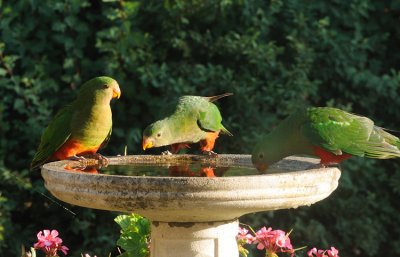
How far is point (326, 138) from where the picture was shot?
382 centimetres

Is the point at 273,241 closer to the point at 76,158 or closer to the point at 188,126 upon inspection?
the point at 188,126

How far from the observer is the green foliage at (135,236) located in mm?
3814

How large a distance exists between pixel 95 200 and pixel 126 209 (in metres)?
0.12

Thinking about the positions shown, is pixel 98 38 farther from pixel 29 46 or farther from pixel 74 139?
pixel 74 139

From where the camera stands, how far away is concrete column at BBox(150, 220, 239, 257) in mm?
3404

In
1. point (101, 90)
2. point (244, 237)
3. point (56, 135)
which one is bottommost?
point (244, 237)

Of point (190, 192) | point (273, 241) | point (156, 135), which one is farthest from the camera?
point (156, 135)

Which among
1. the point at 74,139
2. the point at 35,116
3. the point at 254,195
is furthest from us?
the point at 35,116

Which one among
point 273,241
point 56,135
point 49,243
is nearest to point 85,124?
point 56,135

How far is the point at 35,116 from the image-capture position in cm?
571

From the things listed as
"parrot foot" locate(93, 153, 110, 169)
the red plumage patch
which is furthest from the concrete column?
the red plumage patch

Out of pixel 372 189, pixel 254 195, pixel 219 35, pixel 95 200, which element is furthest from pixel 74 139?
pixel 372 189

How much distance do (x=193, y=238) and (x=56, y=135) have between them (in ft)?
4.01

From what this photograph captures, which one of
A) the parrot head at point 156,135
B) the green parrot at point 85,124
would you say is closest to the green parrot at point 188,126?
the parrot head at point 156,135
